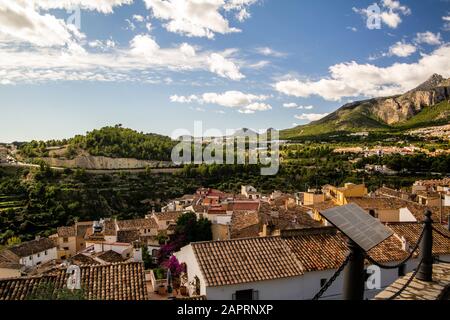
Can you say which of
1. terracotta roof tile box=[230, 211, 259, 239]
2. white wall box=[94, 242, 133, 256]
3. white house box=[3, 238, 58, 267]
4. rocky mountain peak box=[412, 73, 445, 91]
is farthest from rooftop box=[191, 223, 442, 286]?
rocky mountain peak box=[412, 73, 445, 91]

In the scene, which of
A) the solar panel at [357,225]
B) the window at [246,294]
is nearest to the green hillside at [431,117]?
the window at [246,294]

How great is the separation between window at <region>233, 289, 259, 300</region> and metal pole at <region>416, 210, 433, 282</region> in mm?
5175

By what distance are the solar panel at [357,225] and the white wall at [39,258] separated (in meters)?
27.6

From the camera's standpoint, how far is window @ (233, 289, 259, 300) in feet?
30.4

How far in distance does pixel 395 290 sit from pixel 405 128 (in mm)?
113779

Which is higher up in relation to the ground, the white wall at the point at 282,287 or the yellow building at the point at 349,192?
the yellow building at the point at 349,192

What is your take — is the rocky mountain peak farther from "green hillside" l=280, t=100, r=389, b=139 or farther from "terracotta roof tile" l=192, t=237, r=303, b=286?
"terracotta roof tile" l=192, t=237, r=303, b=286

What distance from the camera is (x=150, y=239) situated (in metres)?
24.4

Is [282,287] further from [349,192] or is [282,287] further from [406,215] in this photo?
[349,192]

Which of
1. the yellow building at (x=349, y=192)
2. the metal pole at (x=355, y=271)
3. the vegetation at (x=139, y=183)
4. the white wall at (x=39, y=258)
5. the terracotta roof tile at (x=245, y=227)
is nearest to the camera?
the metal pole at (x=355, y=271)

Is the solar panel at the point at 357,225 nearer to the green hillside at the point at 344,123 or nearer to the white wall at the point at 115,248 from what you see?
the white wall at the point at 115,248

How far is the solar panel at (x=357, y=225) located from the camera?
286cm
